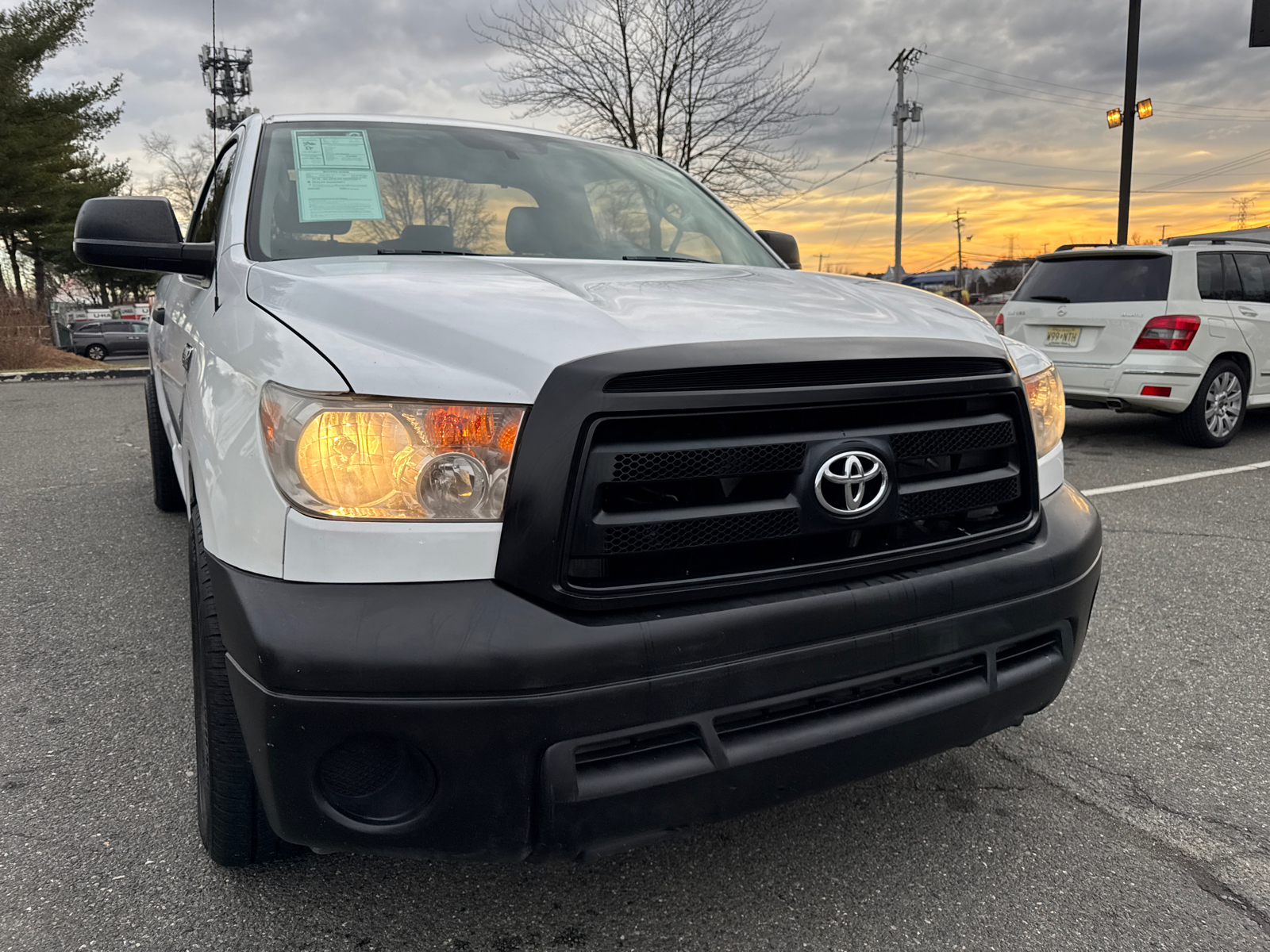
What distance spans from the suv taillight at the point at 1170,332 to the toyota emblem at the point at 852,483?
6.72 metres

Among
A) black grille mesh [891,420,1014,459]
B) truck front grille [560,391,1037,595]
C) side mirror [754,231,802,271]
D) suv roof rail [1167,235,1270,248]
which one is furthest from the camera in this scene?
suv roof rail [1167,235,1270,248]

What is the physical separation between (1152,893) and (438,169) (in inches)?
106

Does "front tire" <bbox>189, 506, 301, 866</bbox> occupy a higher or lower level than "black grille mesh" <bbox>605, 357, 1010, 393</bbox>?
lower

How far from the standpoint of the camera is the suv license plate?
7.70 m

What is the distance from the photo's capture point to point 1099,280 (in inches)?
304

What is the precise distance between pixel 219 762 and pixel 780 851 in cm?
124

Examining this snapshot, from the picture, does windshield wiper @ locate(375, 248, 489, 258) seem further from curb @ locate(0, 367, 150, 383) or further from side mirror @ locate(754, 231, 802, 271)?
curb @ locate(0, 367, 150, 383)

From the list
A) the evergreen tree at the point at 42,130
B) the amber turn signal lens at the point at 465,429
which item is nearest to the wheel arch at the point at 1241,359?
the amber turn signal lens at the point at 465,429

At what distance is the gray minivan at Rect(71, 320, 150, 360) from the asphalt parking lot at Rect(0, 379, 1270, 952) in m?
29.8

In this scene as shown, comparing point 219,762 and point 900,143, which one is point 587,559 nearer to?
point 219,762

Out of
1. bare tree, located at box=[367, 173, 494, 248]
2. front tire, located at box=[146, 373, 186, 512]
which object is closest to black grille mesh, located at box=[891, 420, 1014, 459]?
bare tree, located at box=[367, 173, 494, 248]

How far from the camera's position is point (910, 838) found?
87.0 inches

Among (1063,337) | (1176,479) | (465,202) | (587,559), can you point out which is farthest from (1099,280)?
(587,559)

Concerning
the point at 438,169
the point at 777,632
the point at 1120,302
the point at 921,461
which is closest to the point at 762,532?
the point at 777,632
